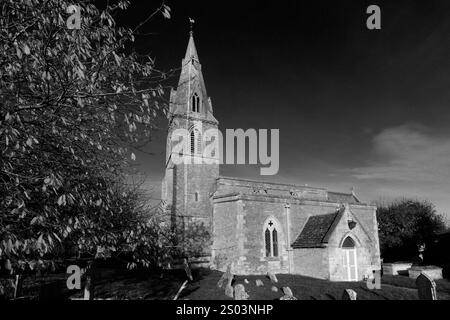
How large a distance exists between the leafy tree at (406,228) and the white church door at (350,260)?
49.2 ft

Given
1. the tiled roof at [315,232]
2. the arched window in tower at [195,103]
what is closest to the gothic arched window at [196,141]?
the arched window in tower at [195,103]

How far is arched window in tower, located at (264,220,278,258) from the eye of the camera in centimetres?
2261

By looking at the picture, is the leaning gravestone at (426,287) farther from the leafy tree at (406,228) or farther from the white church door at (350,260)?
the leafy tree at (406,228)

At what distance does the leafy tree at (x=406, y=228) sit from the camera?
33062mm

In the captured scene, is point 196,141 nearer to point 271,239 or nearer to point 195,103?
point 195,103

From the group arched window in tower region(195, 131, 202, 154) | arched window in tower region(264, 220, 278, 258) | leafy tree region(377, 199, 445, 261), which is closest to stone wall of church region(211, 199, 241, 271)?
arched window in tower region(264, 220, 278, 258)

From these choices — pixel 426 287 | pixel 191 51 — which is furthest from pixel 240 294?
pixel 191 51

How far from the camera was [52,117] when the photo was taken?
450 cm

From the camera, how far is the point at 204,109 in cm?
3130

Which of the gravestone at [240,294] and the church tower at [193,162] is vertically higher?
the church tower at [193,162]

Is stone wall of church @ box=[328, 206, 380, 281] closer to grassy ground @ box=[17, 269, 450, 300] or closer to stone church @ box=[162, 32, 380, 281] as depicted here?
stone church @ box=[162, 32, 380, 281]

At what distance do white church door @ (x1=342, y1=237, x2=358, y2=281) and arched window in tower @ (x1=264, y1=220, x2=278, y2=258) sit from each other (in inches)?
188
